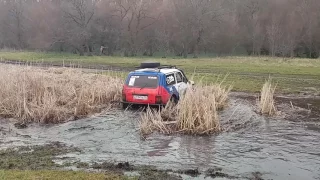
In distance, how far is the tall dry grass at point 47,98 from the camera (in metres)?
14.3

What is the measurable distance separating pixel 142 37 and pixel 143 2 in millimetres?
5873

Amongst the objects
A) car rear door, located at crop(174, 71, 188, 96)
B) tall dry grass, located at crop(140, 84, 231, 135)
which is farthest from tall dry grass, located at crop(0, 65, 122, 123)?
tall dry grass, located at crop(140, 84, 231, 135)

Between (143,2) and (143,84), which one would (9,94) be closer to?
(143,84)

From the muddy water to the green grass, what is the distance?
4.71 ft

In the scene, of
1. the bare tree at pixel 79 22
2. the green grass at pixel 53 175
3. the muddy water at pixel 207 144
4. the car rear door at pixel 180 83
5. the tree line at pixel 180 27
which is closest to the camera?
the green grass at pixel 53 175

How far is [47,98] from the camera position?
1491cm

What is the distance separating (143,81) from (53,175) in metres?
7.62

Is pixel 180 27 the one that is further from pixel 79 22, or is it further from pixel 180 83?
pixel 180 83

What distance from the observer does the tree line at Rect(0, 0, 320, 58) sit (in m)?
61.4

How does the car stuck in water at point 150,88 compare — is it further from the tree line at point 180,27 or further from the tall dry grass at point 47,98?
the tree line at point 180,27

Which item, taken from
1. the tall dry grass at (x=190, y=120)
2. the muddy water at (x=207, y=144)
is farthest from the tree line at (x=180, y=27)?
the tall dry grass at (x=190, y=120)

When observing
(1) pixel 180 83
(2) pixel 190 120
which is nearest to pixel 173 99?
(1) pixel 180 83

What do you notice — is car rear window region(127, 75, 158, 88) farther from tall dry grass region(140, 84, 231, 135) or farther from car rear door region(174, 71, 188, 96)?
tall dry grass region(140, 84, 231, 135)

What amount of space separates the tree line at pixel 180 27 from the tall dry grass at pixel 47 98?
144 feet
